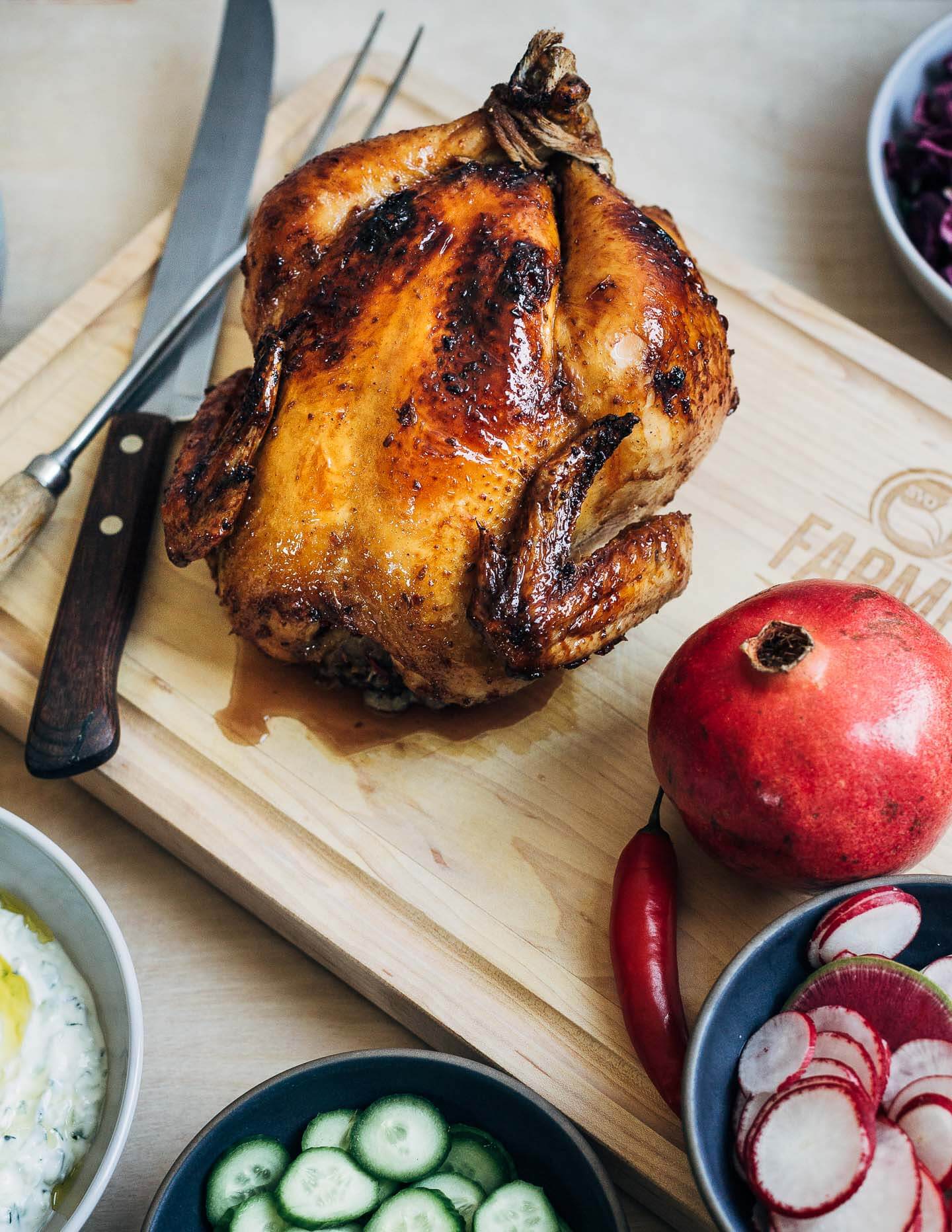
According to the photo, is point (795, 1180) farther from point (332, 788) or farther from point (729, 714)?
point (332, 788)

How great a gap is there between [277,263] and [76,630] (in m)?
0.60

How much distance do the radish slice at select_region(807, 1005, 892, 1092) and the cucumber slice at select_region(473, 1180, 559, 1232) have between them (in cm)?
37

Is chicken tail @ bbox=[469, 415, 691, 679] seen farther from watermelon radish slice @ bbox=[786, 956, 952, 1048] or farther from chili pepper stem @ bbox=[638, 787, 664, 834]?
watermelon radish slice @ bbox=[786, 956, 952, 1048]

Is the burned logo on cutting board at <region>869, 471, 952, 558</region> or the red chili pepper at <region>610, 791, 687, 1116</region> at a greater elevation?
the burned logo on cutting board at <region>869, 471, 952, 558</region>

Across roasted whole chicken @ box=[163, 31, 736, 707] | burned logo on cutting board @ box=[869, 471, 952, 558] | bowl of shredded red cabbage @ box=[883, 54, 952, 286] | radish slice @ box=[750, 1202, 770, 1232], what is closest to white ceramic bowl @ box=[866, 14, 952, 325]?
bowl of shredded red cabbage @ box=[883, 54, 952, 286]

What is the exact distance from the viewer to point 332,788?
168cm

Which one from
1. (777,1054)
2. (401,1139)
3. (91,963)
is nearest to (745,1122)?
(777,1054)

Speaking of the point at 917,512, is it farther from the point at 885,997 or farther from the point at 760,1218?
the point at 760,1218

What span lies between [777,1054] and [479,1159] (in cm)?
38

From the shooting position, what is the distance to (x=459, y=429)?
1.47m

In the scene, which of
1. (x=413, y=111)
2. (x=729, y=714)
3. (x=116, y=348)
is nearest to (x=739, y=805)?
(x=729, y=714)

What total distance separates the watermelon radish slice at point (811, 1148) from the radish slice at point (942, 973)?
0.74ft

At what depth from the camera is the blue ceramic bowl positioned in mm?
1235

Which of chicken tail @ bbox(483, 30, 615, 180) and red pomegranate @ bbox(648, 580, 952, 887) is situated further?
chicken tail @ bbox(483, 30, 615, 180)
